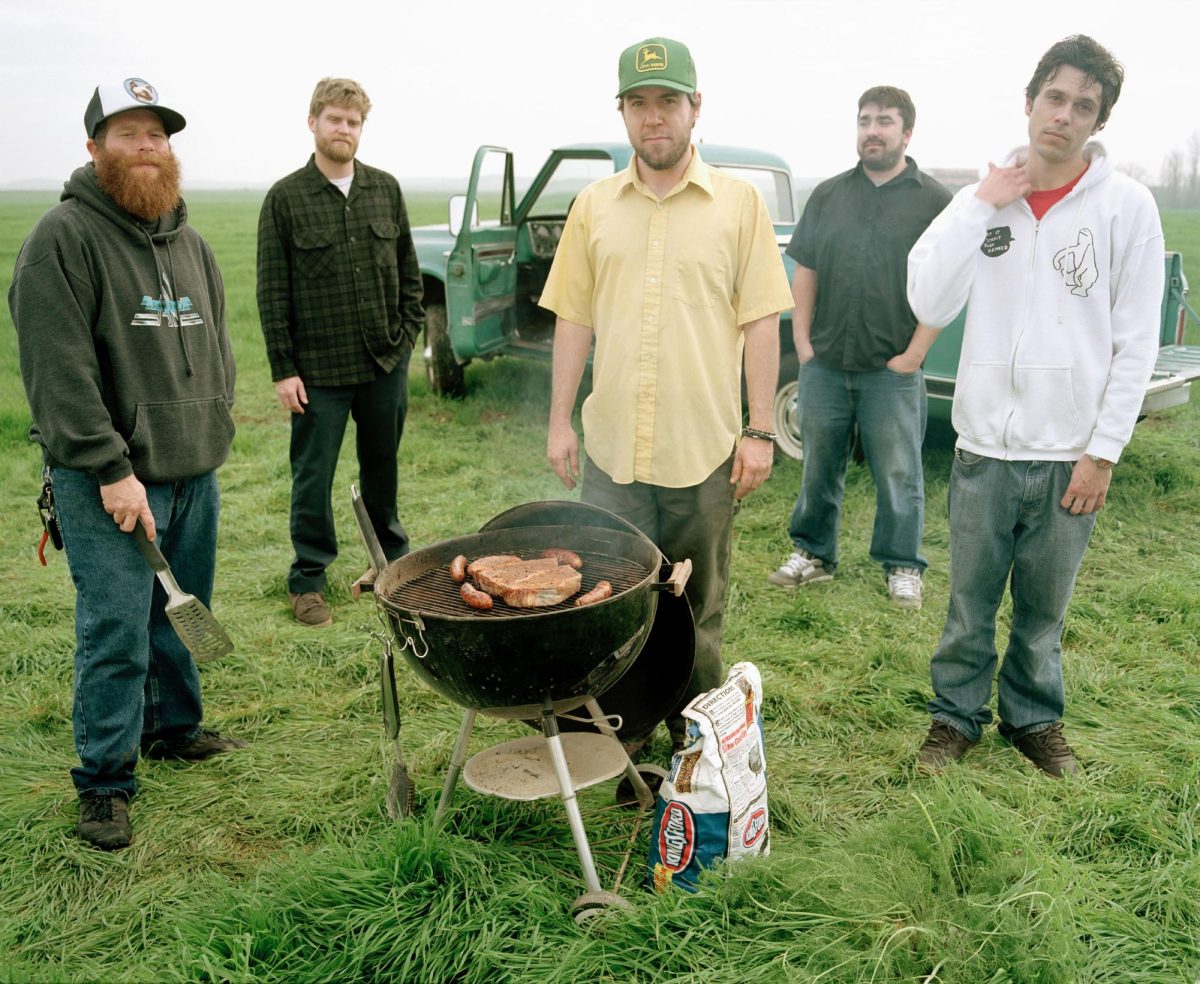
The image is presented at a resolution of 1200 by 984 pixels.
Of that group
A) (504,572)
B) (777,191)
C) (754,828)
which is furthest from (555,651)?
(777,191)

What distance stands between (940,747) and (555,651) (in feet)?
5.56

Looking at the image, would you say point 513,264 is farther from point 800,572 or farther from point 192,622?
point 192,622

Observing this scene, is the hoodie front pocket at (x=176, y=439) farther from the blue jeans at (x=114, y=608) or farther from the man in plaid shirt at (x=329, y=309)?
the man in plaid shirt at (x=329, y=309)

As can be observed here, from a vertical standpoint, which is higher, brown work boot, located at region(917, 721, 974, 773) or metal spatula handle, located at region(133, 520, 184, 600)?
metal spatula handle, located at region(133, 520, 184, 600)

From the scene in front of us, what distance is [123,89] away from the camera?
2857 mm

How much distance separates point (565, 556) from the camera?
294 centimetres

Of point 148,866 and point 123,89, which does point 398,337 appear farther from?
point 148,866

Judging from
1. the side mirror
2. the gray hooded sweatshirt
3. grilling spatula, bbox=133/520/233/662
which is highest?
the side mirror

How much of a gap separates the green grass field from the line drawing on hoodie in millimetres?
1571

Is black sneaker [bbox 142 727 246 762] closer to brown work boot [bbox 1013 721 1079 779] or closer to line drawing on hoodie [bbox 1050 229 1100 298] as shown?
brown work boot [bbox 1013 721 1079 779]

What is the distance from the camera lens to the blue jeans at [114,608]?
9.38ft

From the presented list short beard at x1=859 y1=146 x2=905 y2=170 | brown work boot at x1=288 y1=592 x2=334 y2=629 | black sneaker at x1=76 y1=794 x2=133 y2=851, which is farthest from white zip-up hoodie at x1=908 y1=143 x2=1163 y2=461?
brown work boot at x1=288 y1=592 x2=334 y2=629

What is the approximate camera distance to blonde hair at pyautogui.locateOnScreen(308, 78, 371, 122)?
435cm

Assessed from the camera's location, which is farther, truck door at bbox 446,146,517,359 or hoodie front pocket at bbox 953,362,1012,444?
truck door at bbox 446,146,517,359
